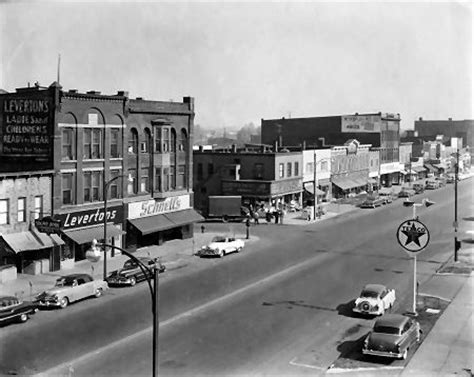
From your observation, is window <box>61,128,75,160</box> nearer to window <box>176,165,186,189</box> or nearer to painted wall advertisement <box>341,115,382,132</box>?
window <box>176,165,186,189</box>

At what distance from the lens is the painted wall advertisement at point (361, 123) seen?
96.4m

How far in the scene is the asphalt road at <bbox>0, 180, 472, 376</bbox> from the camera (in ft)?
68.9

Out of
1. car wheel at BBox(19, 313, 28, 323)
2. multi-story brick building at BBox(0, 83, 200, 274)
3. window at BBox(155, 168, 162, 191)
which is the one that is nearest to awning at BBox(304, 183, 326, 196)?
multi-story brick building at BBox(0, 83, 200, 274)

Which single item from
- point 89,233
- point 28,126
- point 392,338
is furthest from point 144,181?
point 392,338

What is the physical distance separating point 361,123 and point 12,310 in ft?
260

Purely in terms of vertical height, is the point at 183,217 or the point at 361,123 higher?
the point at 361,123

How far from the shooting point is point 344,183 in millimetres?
79812

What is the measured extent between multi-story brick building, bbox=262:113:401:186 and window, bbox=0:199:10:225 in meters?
65.4

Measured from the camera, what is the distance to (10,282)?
3306 centimetres

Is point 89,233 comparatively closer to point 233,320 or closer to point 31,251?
point 31,251

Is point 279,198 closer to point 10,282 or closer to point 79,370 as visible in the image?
point 10,282

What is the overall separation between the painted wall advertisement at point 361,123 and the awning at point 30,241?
225 ft

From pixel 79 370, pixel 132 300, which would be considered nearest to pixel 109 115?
pixel 132 300

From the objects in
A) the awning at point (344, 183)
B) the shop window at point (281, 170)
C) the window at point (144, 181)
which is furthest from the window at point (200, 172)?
the window at point (144, 181)
